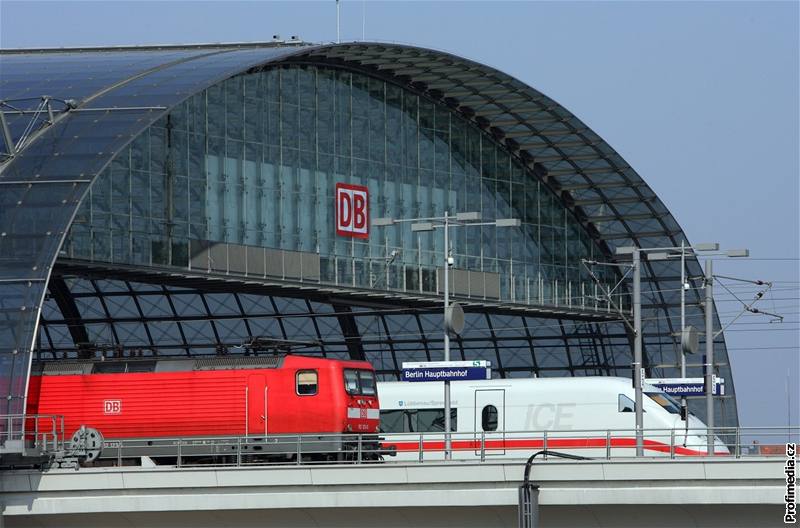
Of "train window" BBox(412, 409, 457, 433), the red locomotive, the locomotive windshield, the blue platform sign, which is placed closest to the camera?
the blue platform sign

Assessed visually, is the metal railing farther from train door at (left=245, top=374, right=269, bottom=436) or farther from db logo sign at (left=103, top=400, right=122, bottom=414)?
train door at (left=245, top=374, right=269, bottom=436)

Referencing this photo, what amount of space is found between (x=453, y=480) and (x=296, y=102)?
112 ft

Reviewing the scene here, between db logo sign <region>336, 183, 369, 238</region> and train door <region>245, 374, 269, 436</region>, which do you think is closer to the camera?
train door <region>245, 374, 269, 436</region>

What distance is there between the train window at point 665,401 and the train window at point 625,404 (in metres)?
1.25

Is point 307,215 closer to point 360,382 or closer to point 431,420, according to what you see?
point 431,420

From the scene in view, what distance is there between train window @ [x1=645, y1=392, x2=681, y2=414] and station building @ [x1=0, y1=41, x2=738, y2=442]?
11.5 metres

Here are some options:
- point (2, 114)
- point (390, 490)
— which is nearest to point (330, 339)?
point (2, 114)

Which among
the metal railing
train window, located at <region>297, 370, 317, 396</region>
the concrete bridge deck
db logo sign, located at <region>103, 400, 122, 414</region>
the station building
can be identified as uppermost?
the station building

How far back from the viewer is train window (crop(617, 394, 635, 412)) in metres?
53.1

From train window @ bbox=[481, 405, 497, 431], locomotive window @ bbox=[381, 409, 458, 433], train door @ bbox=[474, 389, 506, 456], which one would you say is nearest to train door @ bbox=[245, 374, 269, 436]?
locomotive window @ bbox=[381, 409, 458, 433]

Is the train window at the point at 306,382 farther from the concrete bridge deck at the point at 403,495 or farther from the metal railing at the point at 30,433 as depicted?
the concrete bridge deck at the point at 403,495

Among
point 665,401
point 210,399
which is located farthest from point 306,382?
point 665,401

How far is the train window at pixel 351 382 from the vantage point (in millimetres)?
49375

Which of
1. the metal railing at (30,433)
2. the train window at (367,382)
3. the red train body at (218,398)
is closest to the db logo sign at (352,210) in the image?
the train window at (367,382)
